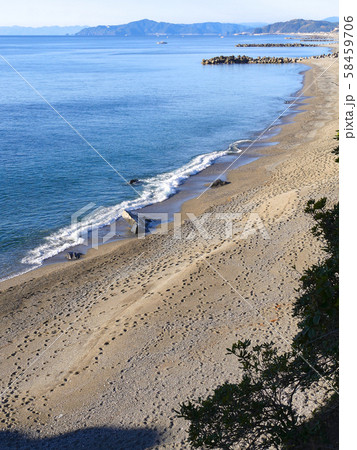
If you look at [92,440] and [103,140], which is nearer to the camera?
[92,440]

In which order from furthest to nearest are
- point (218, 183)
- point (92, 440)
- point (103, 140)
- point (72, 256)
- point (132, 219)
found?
1. point (103, 140)
2. point (218, 183)
3. point (132, 219)
4. point (72, 256)
5. point (92, 440)

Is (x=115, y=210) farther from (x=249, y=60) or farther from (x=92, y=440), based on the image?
(x=249, y=60)

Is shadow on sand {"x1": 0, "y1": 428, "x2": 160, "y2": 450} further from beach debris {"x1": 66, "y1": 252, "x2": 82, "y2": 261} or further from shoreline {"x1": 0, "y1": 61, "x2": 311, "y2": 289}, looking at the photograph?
beach debris {"x1": 66, "y1": 252, "x2": 82, "y2": 261}

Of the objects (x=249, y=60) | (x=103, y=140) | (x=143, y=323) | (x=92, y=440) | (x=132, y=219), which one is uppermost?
(x=249, y=60)

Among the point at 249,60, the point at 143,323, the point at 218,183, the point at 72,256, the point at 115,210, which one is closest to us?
the point at 143,323

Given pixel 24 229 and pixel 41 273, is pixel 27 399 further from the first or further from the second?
pixel 24 229

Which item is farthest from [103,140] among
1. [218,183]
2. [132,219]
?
[132,219]

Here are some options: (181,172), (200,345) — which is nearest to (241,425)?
(200,345)

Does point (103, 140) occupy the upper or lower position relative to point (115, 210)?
upper
